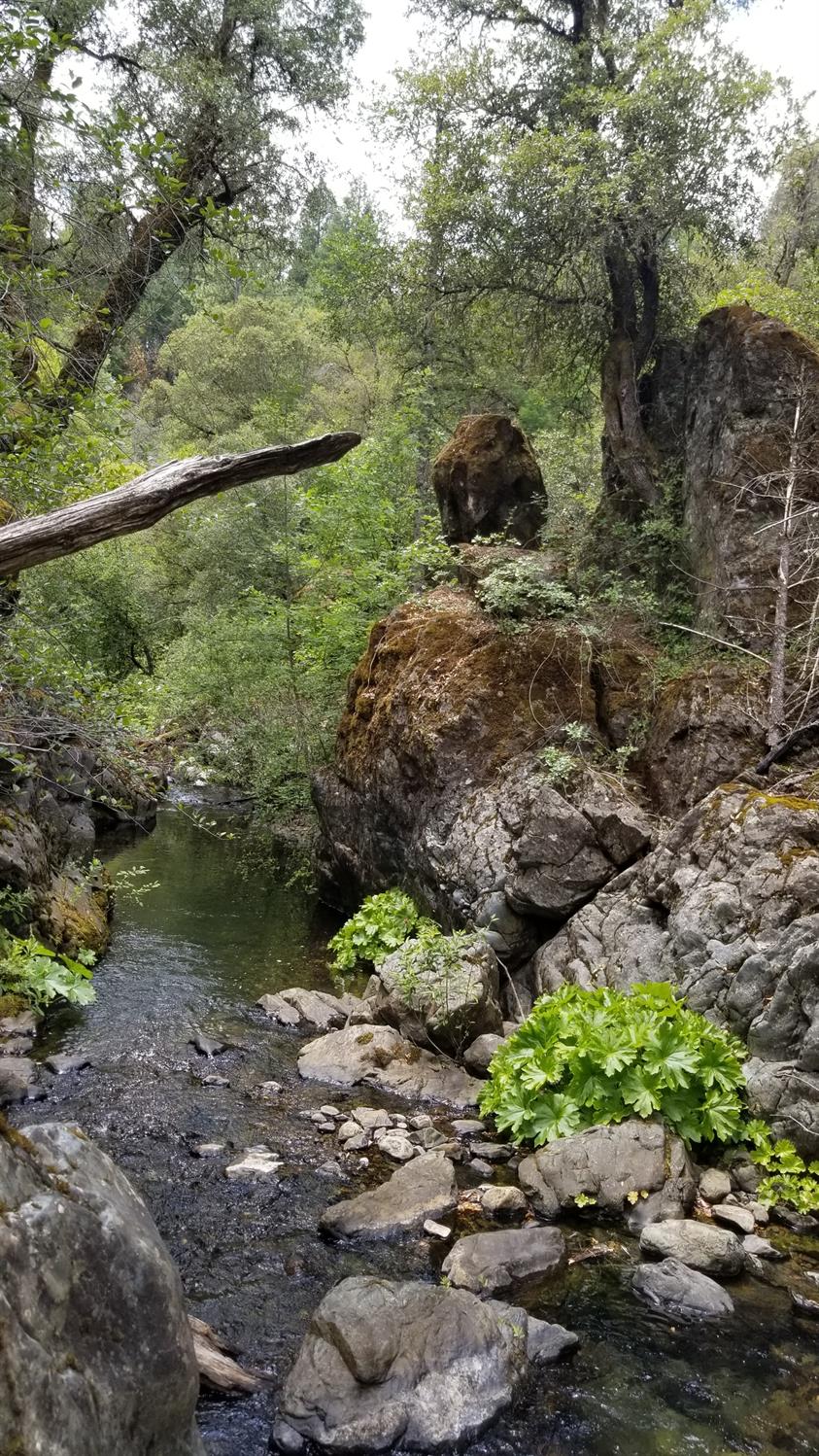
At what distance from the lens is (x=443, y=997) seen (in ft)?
28.1

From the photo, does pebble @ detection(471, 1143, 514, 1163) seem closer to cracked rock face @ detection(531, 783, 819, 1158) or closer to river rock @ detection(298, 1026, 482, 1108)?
river rock @ detection(298, 1026, 482, 1108)

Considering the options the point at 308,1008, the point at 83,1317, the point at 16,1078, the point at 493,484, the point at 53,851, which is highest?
the point at 493,484

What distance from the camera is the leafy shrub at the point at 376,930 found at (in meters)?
11.4

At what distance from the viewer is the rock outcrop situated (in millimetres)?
10203

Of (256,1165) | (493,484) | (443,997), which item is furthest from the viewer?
(493,484)

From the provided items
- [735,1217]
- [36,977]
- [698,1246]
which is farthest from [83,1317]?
[36,977]

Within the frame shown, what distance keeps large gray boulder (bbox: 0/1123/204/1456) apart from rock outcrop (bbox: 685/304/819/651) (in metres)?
8.91

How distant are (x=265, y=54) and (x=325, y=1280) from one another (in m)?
17.1

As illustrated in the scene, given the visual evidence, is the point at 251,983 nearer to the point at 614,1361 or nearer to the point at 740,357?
the point at 614,1361

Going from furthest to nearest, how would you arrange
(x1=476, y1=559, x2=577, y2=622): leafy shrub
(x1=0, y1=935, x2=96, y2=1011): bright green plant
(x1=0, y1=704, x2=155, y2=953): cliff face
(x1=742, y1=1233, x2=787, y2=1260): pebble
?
(x1=476, y1=559, x2=577, y2=622): leafy shrub, (x1=0, y1=704, x2=155, y2=953): cliff face, (x1=0, y1=935, x2=96, y2=1011): bright green plant, (x1=742, y1=1233, x2=787, y2=1260): pebble

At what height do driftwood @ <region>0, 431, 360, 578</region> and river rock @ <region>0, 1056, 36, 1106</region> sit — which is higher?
driftwood @ <region>0, 431, 360, 578</region>

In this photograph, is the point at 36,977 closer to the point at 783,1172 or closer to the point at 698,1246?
the point at 698,1246

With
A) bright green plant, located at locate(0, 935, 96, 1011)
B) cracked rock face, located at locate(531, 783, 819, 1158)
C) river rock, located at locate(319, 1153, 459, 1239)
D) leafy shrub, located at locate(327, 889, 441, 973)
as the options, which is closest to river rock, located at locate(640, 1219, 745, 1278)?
cracked rock face, located at locate(531, 783, 819, 1158)

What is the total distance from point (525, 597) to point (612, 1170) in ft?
25.3
